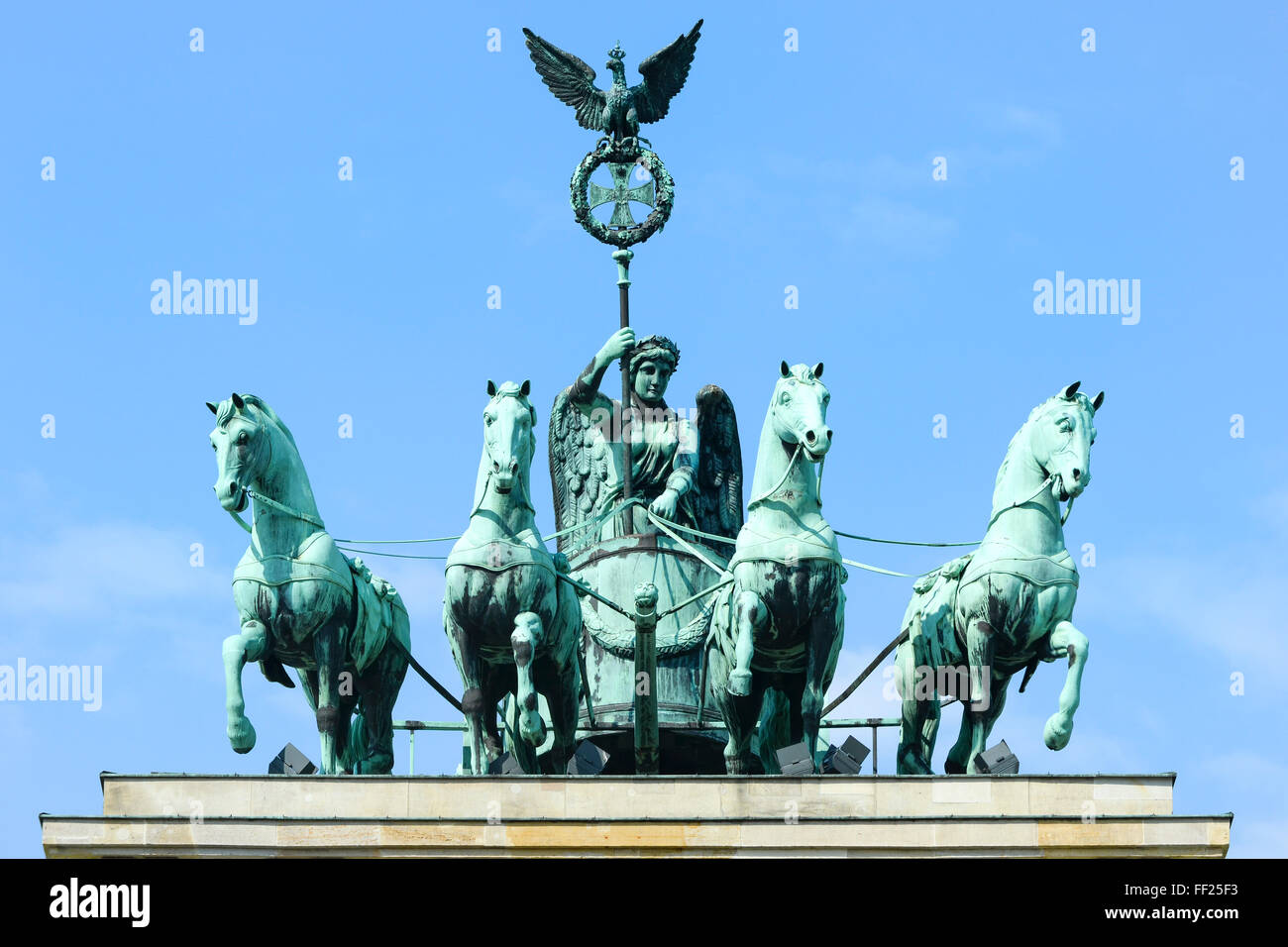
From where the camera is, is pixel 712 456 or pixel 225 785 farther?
pixel 712 456

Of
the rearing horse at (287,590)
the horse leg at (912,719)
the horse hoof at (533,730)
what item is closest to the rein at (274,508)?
the rearing horse at (287,590)

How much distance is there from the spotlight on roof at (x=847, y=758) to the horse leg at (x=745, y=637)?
65.2 inches

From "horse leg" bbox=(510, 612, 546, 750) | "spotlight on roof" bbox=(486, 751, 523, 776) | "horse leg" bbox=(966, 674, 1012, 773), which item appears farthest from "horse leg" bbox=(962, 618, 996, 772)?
"spotlight on roof" bbox=(486, 751, 523, 776)

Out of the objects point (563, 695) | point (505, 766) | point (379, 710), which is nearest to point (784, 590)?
point (563, 695)

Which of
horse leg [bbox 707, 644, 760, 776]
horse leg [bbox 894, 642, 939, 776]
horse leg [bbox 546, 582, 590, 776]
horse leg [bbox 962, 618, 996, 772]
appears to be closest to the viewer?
horse leg [bbox 962, 618, 996, 772]

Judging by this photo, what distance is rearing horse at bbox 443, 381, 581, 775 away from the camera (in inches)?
1291

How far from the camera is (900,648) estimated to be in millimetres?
34156

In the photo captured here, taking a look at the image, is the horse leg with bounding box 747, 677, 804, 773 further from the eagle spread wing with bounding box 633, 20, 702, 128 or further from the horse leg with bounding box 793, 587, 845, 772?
the eagle spread wing with bounding box 633, 20, 702, 128

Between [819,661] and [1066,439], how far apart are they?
9.09 ft

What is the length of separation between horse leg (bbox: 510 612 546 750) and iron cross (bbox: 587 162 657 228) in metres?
5.93

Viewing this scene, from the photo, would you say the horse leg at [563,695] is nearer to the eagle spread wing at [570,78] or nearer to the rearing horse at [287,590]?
the rearing horse at [287,590]
